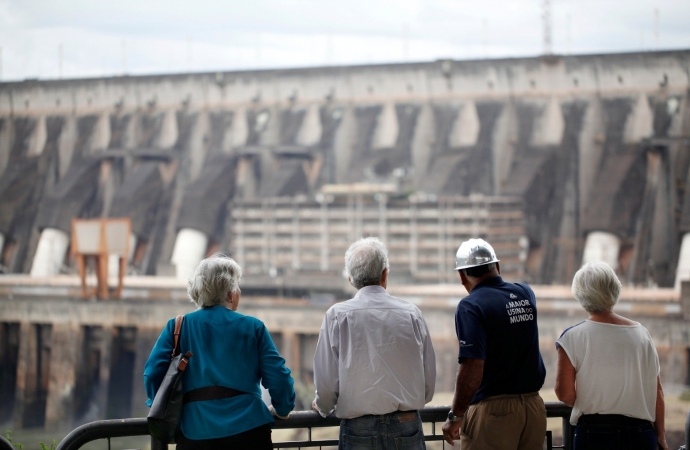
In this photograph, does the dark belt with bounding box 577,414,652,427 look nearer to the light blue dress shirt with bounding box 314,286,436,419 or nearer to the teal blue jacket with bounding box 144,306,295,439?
the light blue dress shirt with bounding box 314,286,436,419

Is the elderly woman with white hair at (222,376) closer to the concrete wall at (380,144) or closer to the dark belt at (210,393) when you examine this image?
the dark belt at (210,393)

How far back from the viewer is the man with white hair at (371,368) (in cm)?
295

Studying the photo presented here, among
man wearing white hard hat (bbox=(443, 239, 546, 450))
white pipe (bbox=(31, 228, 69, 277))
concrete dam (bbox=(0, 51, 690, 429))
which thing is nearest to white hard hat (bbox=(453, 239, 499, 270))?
man wearing white hard hat (bbox=(443, 239, 546, 450))

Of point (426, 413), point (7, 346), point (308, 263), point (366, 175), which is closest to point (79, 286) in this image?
point (7, 346)

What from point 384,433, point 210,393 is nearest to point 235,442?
point 210,393

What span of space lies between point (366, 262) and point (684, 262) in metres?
16.0

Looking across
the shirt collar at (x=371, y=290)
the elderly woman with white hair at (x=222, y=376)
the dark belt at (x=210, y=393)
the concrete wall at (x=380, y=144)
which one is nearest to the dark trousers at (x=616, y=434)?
the shirt collar at (x=371, y=290)

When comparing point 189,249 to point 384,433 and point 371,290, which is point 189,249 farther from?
point 384,433

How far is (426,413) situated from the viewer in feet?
10.8

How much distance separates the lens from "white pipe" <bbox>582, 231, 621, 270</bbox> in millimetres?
19156

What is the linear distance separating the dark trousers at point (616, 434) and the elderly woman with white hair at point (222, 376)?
1128 mm

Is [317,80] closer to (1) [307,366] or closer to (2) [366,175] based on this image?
(2) [366,175]

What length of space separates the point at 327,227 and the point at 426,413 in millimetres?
15606

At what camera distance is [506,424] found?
2.95 metres
